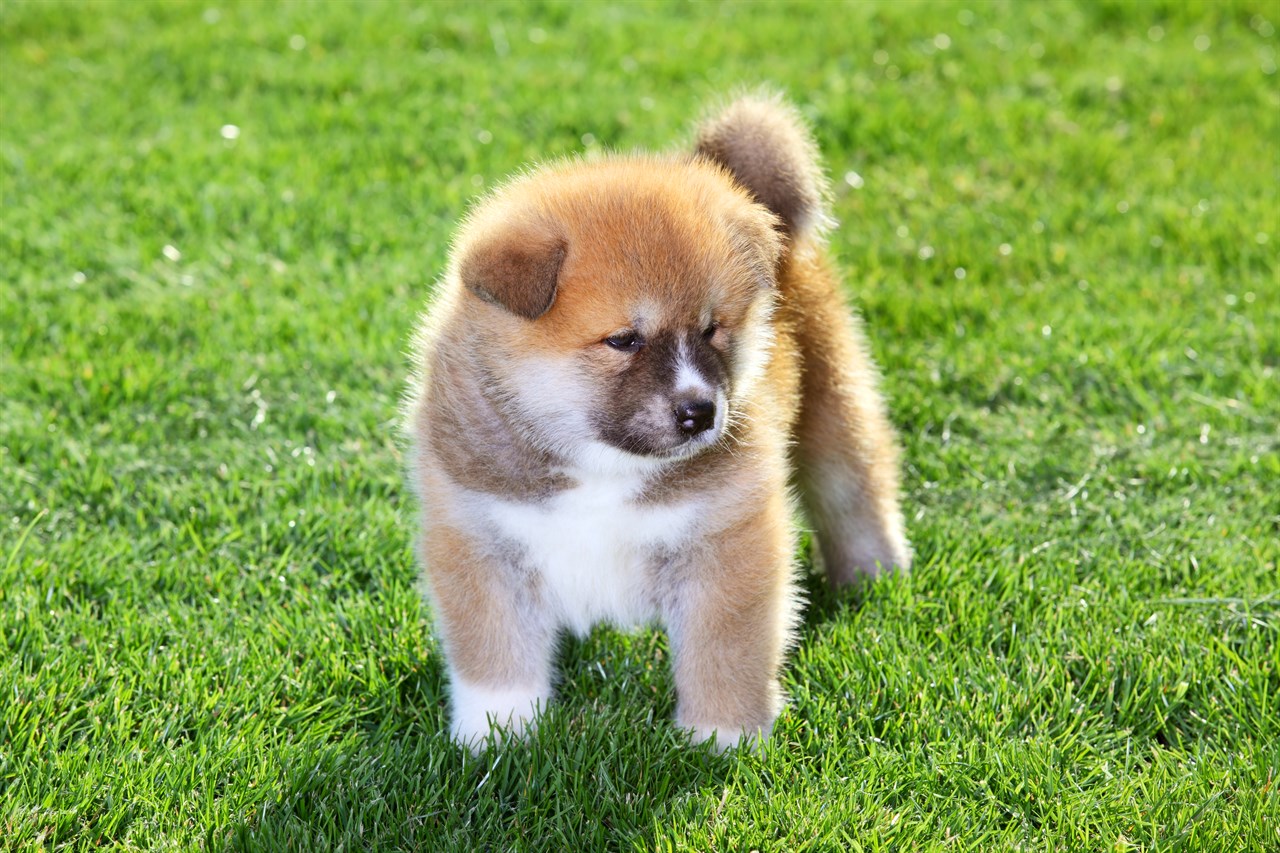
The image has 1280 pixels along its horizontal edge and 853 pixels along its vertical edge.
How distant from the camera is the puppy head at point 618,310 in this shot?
2.73 meters

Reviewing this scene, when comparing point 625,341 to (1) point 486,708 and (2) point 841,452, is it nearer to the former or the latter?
(1) point 486,708

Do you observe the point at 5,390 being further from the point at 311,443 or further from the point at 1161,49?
the point at 1161,49

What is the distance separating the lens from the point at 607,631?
353 centimetres

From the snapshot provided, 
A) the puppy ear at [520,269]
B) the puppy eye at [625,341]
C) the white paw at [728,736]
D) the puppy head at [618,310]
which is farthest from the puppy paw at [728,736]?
the puppy ear at [520,269]

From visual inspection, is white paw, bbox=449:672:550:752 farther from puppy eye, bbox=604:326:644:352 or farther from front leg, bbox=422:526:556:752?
puppy eye, bbox=604:326:644:352

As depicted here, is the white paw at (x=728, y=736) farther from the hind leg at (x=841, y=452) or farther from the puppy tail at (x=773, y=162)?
the puppy tail at (x=773, y=162)

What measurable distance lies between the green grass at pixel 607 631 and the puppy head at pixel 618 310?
29.6 inches

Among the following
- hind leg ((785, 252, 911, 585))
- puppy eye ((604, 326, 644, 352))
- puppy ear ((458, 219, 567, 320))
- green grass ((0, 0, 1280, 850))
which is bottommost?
green grass ((0, 0, 1280, 850))

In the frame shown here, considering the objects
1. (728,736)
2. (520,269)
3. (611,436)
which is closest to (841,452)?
(728,736)

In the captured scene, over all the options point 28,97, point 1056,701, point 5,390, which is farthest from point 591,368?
point 28,97

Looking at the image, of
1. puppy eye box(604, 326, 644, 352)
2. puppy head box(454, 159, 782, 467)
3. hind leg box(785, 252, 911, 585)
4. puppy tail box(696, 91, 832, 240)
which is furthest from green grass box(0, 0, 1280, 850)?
puppy tail box(696, 91, 832, 240)

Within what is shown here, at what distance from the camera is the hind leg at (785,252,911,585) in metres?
3.62

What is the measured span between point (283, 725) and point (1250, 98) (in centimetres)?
560

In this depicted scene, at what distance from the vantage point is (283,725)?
318 centimetres
